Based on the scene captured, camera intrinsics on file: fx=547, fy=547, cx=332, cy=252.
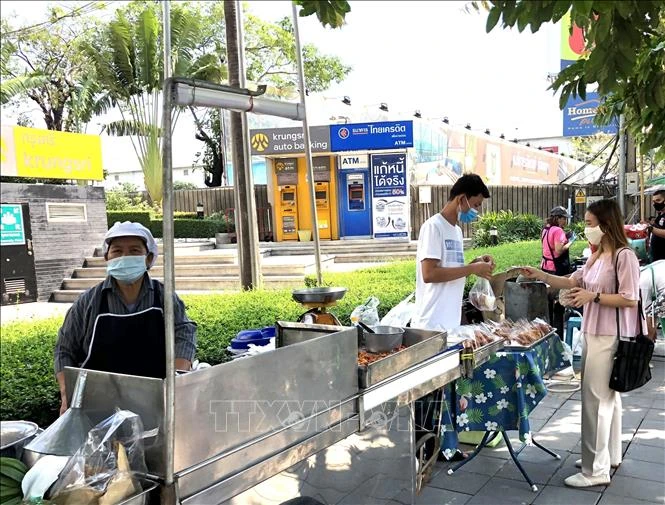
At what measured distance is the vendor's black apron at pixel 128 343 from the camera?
7.22 feet

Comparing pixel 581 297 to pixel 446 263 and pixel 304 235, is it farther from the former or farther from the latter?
pixel 304 235

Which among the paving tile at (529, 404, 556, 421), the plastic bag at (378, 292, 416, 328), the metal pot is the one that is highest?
the metal pot

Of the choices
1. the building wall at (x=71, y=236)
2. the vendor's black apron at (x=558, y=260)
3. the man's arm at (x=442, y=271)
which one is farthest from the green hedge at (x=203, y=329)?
the building wall at (x=71, y=236)

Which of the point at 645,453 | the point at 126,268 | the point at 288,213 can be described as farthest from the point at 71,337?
the point at 288,213

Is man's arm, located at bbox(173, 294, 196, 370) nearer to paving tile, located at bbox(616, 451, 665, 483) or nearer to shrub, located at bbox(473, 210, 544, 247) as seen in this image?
paving tile, located at bbox(616, 451, 665, 483)

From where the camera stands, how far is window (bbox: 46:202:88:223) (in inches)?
356

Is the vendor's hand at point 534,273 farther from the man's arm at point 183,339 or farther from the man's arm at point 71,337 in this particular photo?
the man's arm at point 71,337

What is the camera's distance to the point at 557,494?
3365 millimetres

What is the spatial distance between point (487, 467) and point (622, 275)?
5.24ft

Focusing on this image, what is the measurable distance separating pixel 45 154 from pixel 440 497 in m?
2.98

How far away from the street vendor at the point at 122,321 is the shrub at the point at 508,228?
1407 centimetres

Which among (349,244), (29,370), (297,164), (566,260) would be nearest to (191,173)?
(297,164)

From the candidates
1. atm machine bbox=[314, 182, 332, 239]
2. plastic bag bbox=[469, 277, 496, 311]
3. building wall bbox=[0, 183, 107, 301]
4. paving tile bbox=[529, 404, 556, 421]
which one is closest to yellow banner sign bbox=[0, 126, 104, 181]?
plastic bag bbox=[469, 277, 496, 311]

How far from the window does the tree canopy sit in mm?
8207
